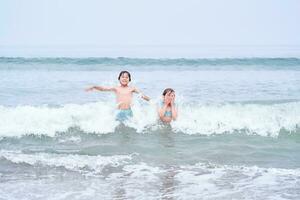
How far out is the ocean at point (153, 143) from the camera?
539 cm

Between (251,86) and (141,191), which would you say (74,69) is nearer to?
(251,86)

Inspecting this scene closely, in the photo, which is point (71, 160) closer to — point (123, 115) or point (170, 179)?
point (170, 179)

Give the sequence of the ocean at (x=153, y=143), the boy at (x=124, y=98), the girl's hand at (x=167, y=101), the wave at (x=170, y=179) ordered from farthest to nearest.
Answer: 1. the boy at (x=124, y=98)
2. the girl's hand at (x=167, y=101)
3. the ocean at (x=153, y=143)
4. the wave at (x=170, y=179)

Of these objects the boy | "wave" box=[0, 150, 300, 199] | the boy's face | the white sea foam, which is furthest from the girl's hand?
"wave" box=[0, 150, 300, 199]

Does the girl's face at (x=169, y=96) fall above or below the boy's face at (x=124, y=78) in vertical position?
below

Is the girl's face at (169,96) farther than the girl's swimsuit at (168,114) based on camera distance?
No

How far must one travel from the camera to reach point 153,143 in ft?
26.4

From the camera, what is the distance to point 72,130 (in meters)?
9.16

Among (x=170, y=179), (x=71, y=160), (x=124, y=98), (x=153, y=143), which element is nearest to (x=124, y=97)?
(x=124, y=98)

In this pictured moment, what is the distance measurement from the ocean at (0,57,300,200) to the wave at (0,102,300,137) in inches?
0.8

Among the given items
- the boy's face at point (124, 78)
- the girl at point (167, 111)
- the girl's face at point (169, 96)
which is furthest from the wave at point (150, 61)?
the girl's face at point (169, 96)

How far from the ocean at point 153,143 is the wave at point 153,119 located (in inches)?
0.8

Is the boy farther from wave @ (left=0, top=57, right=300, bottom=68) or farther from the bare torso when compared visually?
wave @ (left=0, top=57, right=300, bottom=68)

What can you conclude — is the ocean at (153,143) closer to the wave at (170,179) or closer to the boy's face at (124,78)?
the wave at (170,179)
